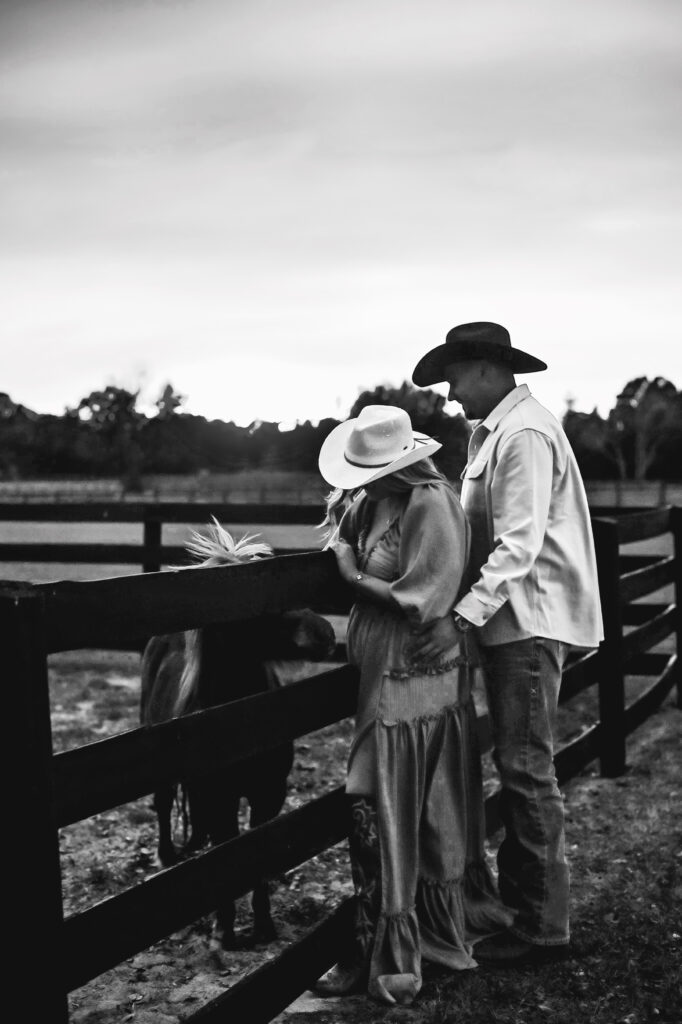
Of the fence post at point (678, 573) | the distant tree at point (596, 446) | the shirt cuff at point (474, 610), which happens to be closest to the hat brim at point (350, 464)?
the shirt cuff at point (474, 610)

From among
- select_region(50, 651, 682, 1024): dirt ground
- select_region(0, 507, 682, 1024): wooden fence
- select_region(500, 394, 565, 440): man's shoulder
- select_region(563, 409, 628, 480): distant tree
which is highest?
select_region(563, 409, 628, 480): distant tree

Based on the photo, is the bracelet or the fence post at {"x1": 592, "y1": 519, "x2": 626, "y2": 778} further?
the fence post at {"x1": 592, "y1": 519, "x2": 626, "y2": 778}

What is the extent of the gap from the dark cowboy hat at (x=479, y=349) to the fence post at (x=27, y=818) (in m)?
1.86

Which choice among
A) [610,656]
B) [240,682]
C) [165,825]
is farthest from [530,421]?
[610,656]

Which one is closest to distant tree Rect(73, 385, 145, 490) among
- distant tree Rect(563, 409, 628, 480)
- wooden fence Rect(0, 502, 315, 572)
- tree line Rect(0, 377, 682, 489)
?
tree line Rect(0, 377, 682, 489)

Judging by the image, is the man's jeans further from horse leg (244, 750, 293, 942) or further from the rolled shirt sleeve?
horse leg (244, 750, 293, 942)

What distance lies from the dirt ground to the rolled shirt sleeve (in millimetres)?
1184

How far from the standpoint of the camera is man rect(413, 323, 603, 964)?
9.54ft

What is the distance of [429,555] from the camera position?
2629 mm

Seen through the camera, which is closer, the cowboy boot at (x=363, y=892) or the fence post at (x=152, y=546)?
the cowboy boot at (x=363, y=892)

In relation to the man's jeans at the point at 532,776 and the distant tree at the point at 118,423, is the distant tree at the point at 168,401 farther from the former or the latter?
the man's jeans at the point at 532,776

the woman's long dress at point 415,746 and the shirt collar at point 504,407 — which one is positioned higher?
the shirt collar at point 504,407

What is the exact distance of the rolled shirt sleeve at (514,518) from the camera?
2.71m

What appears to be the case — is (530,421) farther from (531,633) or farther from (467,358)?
(531,633)
